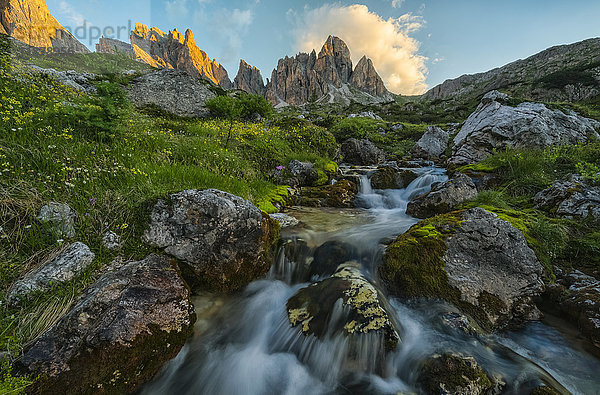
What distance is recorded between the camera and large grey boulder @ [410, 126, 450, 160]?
16422 millimetres

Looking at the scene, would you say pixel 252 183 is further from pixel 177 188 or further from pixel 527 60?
pixel 527 60

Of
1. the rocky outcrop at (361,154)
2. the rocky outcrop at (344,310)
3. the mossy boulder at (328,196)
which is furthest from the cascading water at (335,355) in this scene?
the rocky outcrop at (361,154)

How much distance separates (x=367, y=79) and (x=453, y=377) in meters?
181

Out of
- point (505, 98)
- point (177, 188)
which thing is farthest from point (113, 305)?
point (505, 98)

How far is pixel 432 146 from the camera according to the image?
16656 millimetres

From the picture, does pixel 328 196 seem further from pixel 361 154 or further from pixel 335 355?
pixel 361 154

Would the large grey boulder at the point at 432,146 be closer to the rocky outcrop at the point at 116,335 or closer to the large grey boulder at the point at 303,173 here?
the large grey boulder at the point at 303,173

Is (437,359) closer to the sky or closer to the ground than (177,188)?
closer to the ground

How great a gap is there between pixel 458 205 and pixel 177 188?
669cm

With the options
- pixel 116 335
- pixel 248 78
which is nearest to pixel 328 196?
pixel 116 335

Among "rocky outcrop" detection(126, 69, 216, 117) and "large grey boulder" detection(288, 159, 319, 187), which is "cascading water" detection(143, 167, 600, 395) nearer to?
"large grey boulder" detection(288, 159, 319, 187)

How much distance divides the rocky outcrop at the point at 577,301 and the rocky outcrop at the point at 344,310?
2.41 metres

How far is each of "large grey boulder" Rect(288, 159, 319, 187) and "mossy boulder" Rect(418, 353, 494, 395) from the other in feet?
22.2

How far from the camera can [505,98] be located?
43.3ft
